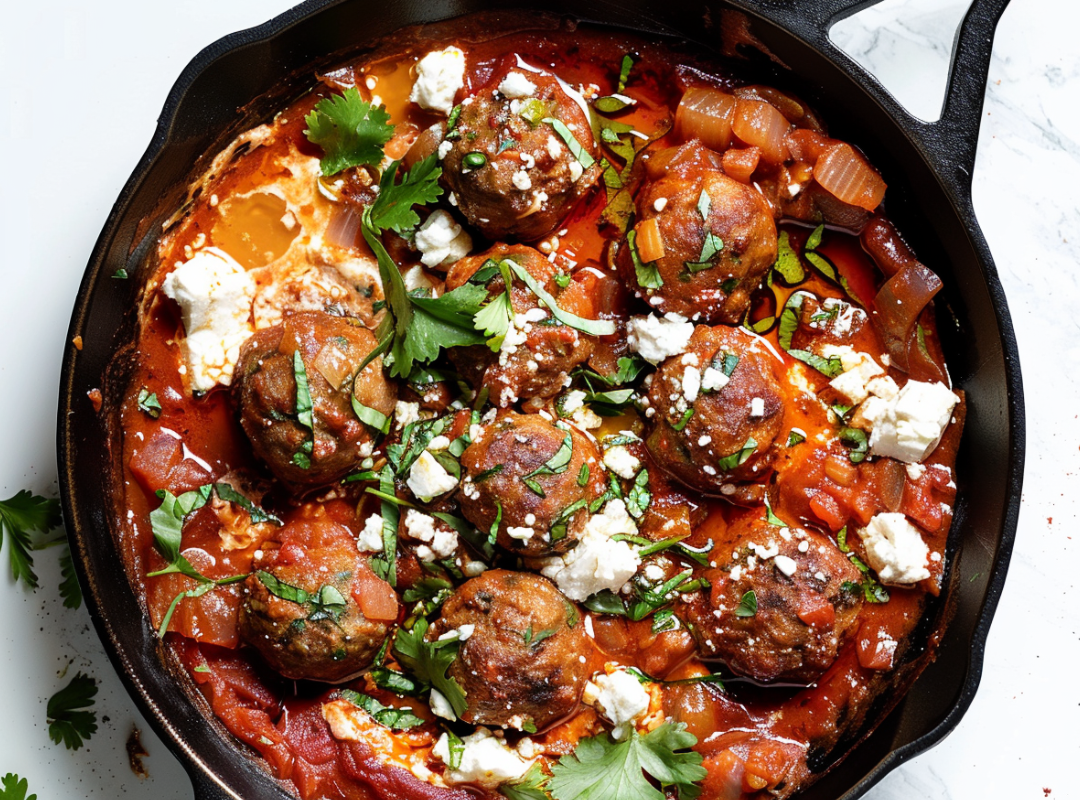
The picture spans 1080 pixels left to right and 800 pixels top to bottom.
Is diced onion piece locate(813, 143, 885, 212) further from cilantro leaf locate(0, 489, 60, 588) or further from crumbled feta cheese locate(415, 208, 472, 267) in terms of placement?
cilantro leaf locate(0, 489, 60, 588)

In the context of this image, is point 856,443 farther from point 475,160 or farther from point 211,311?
point 211,311

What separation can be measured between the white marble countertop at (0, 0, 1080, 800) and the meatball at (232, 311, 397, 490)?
4.18ft

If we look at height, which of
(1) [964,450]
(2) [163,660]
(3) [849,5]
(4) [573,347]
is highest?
(3) [849,5]

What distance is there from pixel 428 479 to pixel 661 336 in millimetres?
1126

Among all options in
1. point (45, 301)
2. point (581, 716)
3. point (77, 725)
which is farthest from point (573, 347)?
point (77, 725)

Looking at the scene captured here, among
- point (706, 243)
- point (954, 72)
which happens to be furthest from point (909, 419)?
point (954, 72)

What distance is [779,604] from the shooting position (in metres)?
3.84

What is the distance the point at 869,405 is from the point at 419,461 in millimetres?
1928

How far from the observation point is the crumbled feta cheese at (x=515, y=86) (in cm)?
383

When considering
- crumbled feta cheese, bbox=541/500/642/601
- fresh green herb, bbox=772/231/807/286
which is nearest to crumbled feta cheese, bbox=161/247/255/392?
crumbled feta cheese, bbox=541/500/642/601

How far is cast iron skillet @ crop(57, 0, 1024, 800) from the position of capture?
3.73 metres

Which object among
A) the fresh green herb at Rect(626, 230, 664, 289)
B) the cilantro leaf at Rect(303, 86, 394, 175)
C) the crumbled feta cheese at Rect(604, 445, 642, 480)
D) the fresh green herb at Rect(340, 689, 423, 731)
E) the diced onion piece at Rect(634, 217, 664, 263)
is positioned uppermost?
the cilantro leaf at Rect(303, 86, 394, 175)

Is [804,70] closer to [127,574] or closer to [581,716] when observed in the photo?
[581,716]

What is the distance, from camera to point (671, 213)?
12.6ft
